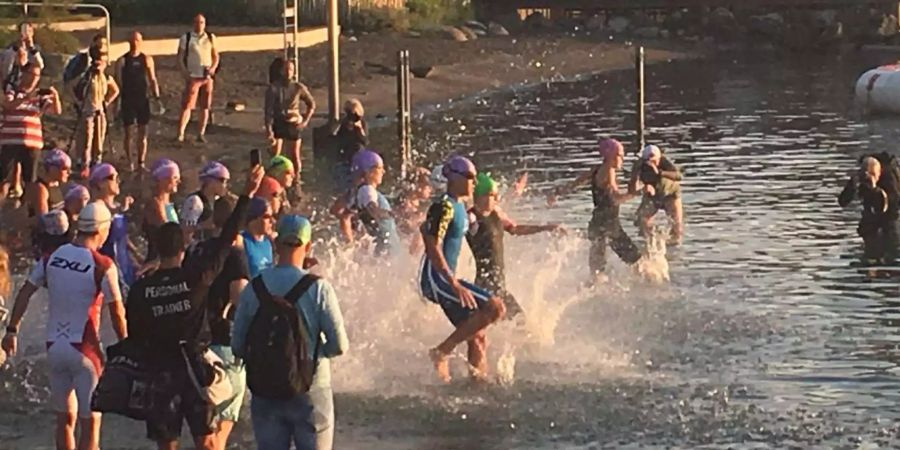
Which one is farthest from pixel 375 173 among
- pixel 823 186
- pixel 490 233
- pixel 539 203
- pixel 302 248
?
pixel 823 186

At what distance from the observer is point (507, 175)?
26.4 meters

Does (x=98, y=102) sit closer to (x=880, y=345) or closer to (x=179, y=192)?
(x=179, y=192)

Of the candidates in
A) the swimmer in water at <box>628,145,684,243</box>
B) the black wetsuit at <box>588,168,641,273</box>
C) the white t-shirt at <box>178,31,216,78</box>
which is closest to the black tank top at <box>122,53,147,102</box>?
the white t-shirt at <box>178,31,216,78</box>

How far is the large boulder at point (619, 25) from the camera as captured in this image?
71.6 meters

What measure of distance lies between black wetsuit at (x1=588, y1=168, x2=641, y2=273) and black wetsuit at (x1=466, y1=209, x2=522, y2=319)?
3.91m

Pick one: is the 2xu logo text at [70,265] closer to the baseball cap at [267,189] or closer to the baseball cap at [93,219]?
the baseball cap at [93,219]

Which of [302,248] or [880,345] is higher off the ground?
[302,248]

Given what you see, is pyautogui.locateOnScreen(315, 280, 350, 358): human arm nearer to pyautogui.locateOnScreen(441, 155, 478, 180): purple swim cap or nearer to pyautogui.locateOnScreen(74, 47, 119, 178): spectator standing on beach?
pyautogui.locateOnScreen(441, 155, 478, 180): purple swim cap

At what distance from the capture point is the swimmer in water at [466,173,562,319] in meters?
12.9

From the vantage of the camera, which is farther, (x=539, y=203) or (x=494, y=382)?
(x=539, y=203)

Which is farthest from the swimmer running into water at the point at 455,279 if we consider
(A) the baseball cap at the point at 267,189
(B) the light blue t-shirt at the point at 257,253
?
(B) the light blue t-shirt at the point at 257,253

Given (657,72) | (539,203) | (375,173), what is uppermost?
(375,173)

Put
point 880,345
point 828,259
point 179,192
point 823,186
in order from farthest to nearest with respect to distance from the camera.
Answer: point 823,186 < point 179,192 < point 828,259 < point 880,345

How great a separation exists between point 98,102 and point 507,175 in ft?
19.3
